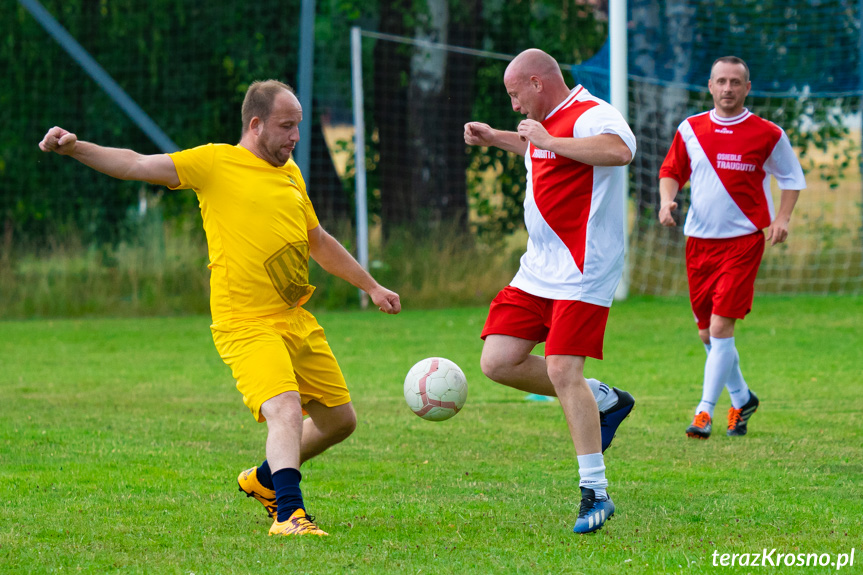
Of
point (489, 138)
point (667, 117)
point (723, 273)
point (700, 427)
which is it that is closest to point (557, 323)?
point (489, 138)

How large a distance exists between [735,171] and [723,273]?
2.15ft

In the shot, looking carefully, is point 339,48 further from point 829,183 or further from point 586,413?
point 586,413

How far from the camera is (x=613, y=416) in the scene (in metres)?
5.13

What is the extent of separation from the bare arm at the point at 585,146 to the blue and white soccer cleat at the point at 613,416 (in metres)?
1.20

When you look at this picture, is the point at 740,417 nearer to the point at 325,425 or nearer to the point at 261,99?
the point at 325,425

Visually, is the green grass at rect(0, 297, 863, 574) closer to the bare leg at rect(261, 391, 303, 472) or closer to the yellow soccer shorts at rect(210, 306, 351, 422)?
the bare leg at rect(261, 391, 303, 472)

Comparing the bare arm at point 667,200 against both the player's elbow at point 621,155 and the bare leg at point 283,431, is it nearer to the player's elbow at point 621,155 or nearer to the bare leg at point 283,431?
the player's elbow at point 621,155

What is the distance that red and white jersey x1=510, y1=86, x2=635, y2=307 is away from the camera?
461cm

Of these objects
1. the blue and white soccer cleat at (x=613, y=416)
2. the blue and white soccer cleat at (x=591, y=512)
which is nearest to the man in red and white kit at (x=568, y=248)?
the blue and white soccer cleat at (x=591, y=512)

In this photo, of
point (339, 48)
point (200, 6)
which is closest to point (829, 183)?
point (339, 48)

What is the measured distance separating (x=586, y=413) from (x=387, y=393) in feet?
13.8

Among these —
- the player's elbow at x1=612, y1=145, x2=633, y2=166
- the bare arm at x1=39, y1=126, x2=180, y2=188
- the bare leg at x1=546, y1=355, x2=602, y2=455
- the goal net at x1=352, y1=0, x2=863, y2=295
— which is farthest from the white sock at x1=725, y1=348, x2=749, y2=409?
the goal net at x1=352, y1=0, x2=863, y2=295

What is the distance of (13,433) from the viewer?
676 cm

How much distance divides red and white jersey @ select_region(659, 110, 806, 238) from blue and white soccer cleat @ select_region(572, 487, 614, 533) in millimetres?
2855
